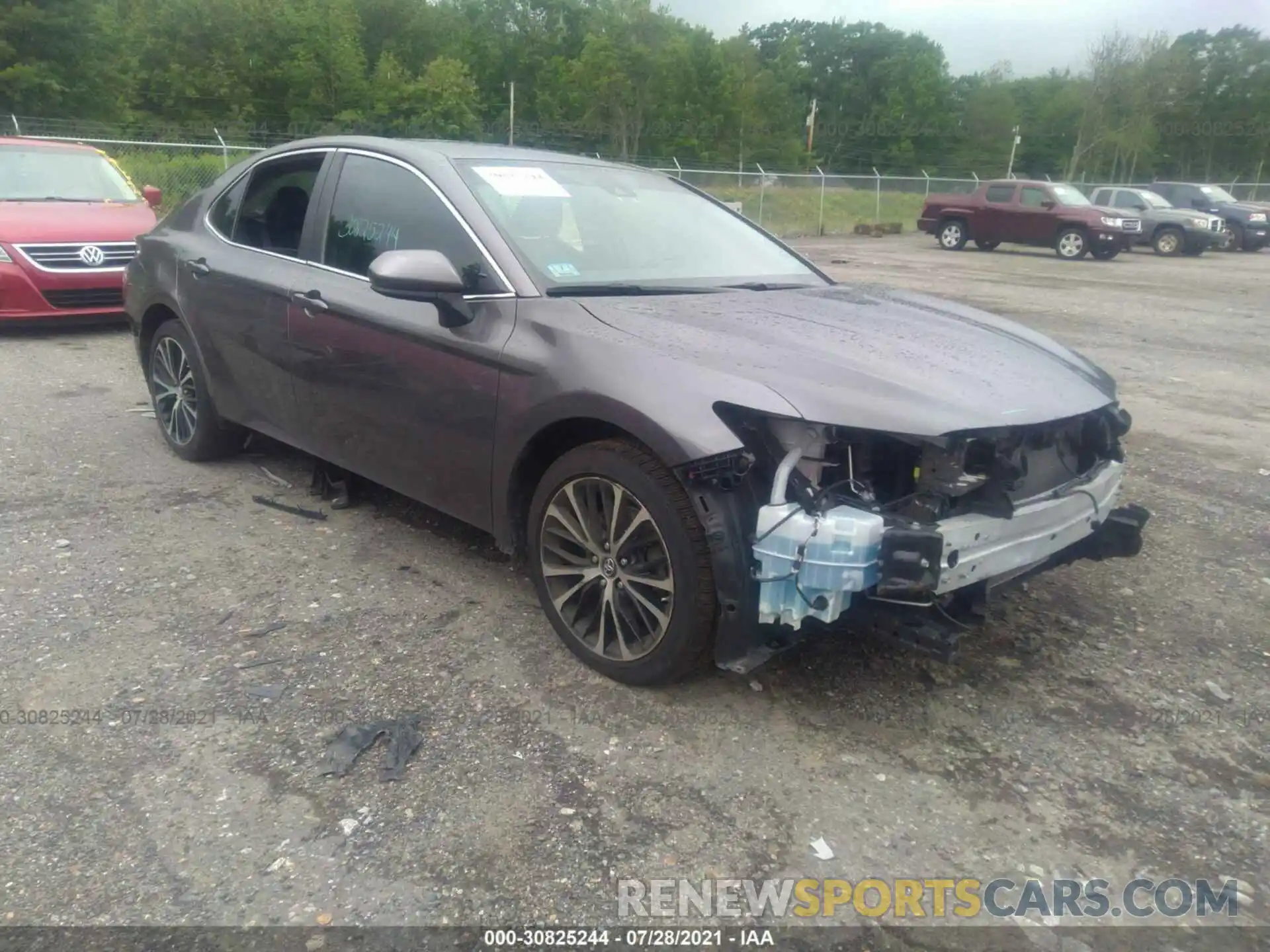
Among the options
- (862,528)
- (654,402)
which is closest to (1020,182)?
(654,402)

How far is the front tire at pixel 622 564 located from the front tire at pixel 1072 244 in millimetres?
21831

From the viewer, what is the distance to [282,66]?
5456 centimetres

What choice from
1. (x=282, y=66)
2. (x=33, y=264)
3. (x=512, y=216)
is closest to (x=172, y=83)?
(x=282, y=66)

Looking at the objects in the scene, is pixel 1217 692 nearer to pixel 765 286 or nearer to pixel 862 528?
pixel 862 528

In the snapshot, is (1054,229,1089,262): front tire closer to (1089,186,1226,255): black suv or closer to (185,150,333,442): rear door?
(1089,186,1226,255): black suv

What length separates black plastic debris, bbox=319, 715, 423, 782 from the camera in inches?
106

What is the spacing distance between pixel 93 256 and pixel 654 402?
748 centimetres

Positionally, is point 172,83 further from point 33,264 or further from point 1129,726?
point 1129,726

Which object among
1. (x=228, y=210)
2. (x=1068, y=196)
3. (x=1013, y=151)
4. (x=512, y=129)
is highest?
(x=1013, y=151)

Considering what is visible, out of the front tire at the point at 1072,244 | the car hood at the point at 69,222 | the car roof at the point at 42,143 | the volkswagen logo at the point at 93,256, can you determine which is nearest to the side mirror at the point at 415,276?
the car hood at the point at 69,222

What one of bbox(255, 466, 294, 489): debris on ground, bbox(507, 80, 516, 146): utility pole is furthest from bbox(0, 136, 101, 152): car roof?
bbox(507, 80, 516, 146): utility pole

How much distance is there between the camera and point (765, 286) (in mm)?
3906

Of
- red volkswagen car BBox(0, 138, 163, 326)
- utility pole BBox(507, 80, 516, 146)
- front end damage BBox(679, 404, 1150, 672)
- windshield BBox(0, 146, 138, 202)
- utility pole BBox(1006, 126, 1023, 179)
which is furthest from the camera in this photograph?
utility pole BBox(1006, 126, 1023, 179)

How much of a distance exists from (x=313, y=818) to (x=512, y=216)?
214 cm
